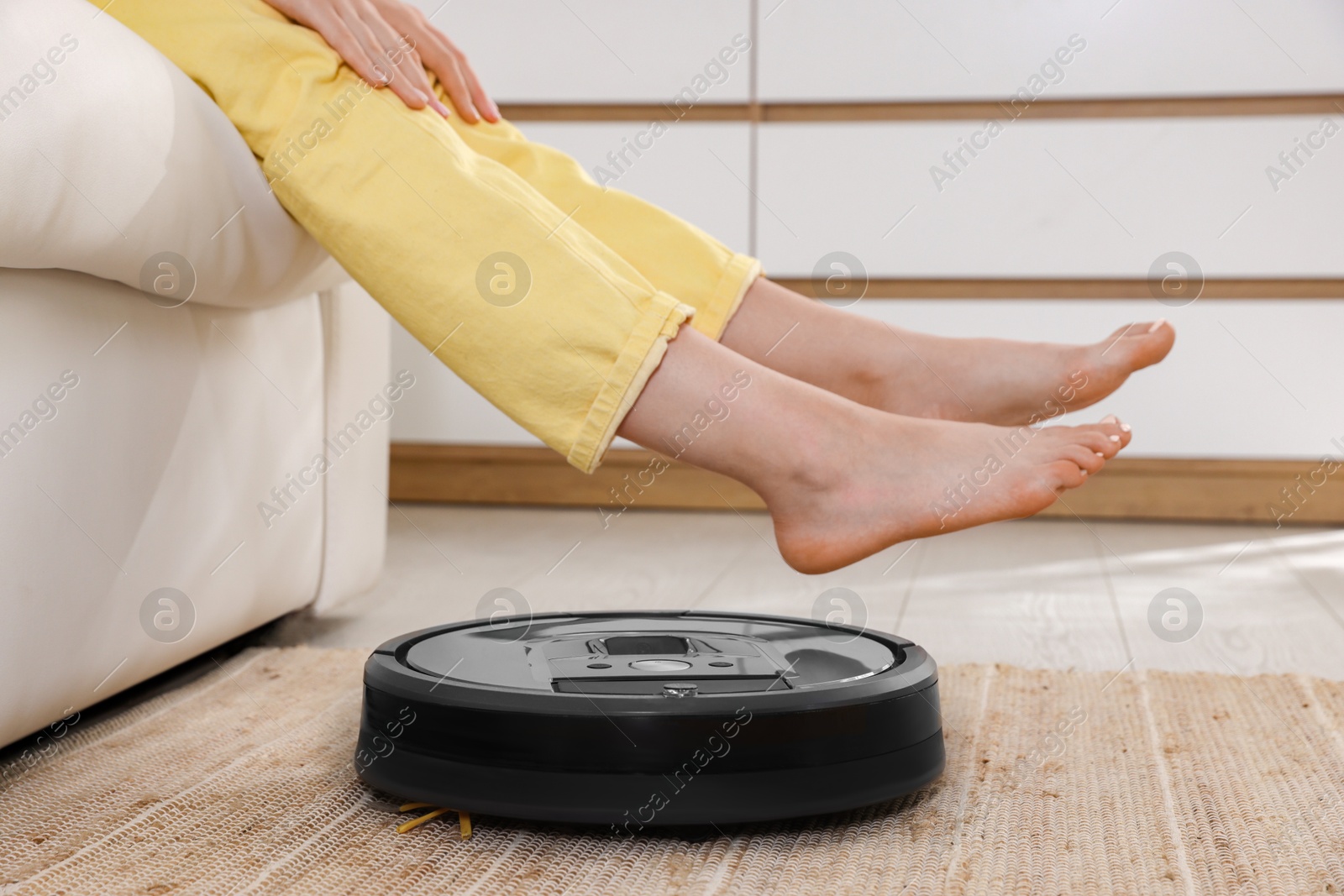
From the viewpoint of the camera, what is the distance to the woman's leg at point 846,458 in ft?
2.31

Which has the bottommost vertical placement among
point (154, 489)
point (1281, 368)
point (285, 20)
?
point (154, 489)

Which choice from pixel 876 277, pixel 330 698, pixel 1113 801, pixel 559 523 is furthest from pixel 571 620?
pixel 876 277

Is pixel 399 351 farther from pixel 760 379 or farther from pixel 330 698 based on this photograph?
pixel 760 379

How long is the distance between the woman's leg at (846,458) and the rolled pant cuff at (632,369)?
0.01 meters

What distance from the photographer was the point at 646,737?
60 centimetres

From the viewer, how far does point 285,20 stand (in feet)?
2.62

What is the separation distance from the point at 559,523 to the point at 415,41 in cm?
104

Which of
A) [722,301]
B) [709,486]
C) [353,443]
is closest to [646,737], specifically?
[722,301]

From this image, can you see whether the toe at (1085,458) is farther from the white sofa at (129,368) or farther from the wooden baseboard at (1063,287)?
the wooden baseboard at (1063,287)

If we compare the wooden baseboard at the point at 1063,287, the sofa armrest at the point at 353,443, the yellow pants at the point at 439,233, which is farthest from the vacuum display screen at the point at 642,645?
the wooden baseboard at the point at 1063,287

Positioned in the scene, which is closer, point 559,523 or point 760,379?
point 760,379

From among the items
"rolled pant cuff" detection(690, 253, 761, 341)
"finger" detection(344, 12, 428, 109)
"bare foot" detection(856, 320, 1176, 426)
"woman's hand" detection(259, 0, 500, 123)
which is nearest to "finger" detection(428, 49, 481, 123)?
"woman's hand" detection(259, 0, 500, 123)

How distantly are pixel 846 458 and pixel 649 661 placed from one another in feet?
0.58

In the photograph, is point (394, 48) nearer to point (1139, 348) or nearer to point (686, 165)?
point (1139, 348)
